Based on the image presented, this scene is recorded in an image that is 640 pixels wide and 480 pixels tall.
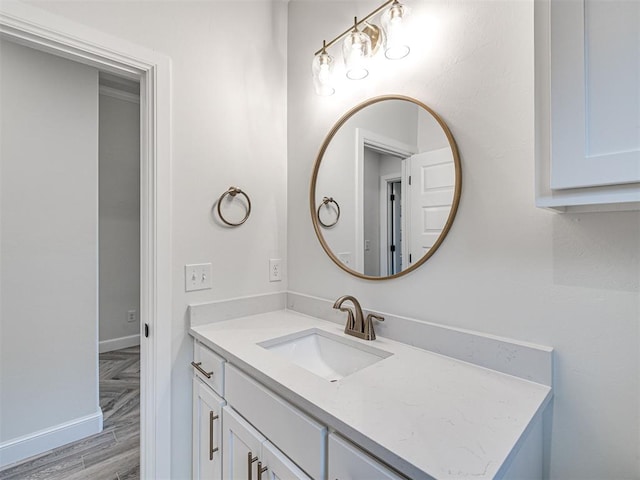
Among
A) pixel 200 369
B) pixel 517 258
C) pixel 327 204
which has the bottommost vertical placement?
pixel 200 369

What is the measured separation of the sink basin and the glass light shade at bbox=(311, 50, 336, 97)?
111 centimetres

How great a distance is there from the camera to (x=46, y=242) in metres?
1.88

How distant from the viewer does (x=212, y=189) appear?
151cm

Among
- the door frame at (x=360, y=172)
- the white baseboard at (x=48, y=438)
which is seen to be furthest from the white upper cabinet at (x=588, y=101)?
the white baseboard at (x=48, y=438)

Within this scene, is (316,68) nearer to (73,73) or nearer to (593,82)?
(593,82)

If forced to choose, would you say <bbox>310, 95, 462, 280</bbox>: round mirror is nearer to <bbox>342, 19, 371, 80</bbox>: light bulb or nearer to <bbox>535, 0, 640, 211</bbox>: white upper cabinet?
<bbox>342, 19, 371, 80</bbox>: light bulb

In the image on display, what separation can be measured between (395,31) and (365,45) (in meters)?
0.15

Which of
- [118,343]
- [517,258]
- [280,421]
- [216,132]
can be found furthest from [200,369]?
[118,343]

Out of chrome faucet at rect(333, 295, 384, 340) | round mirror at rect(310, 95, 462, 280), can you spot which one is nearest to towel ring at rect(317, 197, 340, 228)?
round mirror at rect(310, 95, 462, 280)

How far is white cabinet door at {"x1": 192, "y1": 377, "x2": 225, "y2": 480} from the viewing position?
1.21 m

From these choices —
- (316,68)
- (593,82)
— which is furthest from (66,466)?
(593,82)

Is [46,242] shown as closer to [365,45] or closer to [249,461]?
[249,461]

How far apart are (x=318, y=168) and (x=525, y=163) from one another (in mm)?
925

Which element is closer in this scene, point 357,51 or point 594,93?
point 594,93
